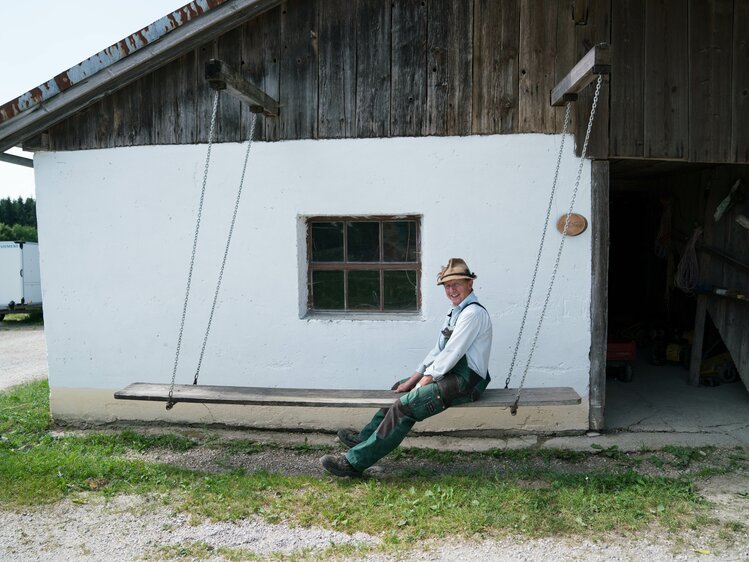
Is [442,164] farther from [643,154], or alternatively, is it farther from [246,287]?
[246,287]

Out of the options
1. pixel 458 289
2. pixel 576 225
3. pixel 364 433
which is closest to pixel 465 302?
pixel 458 289

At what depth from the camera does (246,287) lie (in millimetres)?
5766

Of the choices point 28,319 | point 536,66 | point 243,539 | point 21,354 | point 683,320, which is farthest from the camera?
point 28,319

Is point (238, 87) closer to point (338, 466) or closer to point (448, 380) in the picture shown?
point (448, 380)

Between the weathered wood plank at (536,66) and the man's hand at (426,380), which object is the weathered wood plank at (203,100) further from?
the man's hand at (426,380)

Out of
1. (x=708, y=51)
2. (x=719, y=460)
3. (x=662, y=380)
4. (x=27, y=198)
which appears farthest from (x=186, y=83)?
(x=27, y=198)

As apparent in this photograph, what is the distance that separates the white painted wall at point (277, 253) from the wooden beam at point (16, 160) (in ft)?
1.48

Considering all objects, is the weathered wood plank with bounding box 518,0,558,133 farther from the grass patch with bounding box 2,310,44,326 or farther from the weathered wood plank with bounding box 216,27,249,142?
the grass patch with bounding box 2,310,44,326

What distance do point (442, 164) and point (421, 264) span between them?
0.92 m

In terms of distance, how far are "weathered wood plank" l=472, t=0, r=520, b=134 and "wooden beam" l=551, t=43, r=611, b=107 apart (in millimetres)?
402

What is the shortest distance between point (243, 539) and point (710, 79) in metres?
5.23

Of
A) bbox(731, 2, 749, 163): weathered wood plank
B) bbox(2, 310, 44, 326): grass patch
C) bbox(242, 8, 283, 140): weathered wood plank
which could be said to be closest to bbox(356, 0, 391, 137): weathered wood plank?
bbox(242, 8, 283, 140): weathered wood plank

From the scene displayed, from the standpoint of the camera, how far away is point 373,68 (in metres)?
5.56

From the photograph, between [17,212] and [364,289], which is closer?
[364,289]
